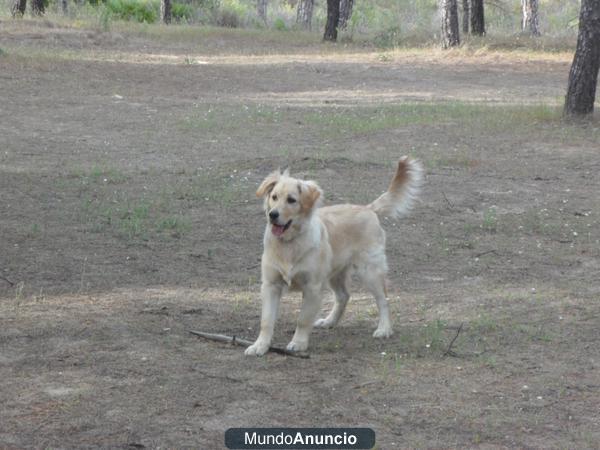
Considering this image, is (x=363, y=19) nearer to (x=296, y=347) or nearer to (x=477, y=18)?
(x=477, y=18)

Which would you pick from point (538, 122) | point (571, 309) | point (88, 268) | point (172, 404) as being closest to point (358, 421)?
point (172, 404)

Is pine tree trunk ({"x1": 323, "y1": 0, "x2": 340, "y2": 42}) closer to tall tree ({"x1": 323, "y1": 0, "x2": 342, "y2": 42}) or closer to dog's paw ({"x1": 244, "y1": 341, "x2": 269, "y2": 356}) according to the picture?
tall tree ({"x1": 323, "y1": 0, "x2": 342, "y2": 42})

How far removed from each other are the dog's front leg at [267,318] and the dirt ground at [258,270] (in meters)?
0.14

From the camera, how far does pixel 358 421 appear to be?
5.16 meters

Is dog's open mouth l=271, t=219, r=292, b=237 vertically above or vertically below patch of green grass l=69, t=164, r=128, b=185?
above

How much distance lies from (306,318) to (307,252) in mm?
398

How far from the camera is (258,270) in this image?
841 cm

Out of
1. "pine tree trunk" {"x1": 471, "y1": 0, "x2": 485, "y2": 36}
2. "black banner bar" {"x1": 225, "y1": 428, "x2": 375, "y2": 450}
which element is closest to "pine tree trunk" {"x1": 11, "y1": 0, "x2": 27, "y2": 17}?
"pine tree trunk" {"x1": 471, "y1": 0, "x2": 485, "y2": 36}

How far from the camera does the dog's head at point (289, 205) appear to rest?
624 centimetres

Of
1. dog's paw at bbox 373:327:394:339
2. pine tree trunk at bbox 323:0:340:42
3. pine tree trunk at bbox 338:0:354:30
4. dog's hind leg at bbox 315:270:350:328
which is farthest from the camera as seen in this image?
pine tree trunk at bbox 338:0:354:30

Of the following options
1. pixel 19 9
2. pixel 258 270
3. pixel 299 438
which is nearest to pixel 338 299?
pixel 258 270

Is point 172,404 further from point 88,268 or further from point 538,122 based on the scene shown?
point 538,122

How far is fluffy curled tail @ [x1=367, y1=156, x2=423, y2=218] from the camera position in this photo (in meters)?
7.36

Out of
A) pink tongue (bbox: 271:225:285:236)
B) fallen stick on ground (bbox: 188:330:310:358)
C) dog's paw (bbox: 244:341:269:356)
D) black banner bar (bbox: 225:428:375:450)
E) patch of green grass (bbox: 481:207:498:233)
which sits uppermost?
pink tongue (bbox: 271:225:285:236)
